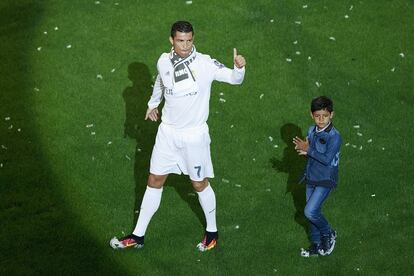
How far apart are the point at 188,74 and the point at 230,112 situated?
3.26 metres

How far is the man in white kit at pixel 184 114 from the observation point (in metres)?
9.73

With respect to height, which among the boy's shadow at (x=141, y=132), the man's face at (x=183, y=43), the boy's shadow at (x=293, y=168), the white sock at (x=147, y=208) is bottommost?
the boy's shadow at (x=293, y=168)

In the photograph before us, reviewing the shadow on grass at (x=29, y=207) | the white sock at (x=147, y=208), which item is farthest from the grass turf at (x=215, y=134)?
the white sock at (x=147, y=208)

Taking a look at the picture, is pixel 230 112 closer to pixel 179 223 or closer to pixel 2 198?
pixel 179 223

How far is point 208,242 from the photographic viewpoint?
10.6 meters

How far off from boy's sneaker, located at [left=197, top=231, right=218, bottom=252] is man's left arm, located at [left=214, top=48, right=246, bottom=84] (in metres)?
1.77

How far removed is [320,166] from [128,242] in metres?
2.20

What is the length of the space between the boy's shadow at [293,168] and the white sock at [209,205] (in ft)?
3.42

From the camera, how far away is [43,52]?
14.2 m

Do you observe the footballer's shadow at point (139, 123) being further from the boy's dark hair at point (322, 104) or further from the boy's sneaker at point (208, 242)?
the boy's dark hair at point (322, 104)

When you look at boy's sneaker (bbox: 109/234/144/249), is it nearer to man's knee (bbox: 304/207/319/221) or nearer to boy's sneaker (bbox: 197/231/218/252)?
boy's sneaker (bbox: 197/231/218/252)

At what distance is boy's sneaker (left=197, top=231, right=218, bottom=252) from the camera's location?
34.8 feet

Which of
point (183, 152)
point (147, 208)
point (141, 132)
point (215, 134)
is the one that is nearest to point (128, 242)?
point (147, 208)

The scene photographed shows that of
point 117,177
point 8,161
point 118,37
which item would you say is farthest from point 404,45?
point 8,161
